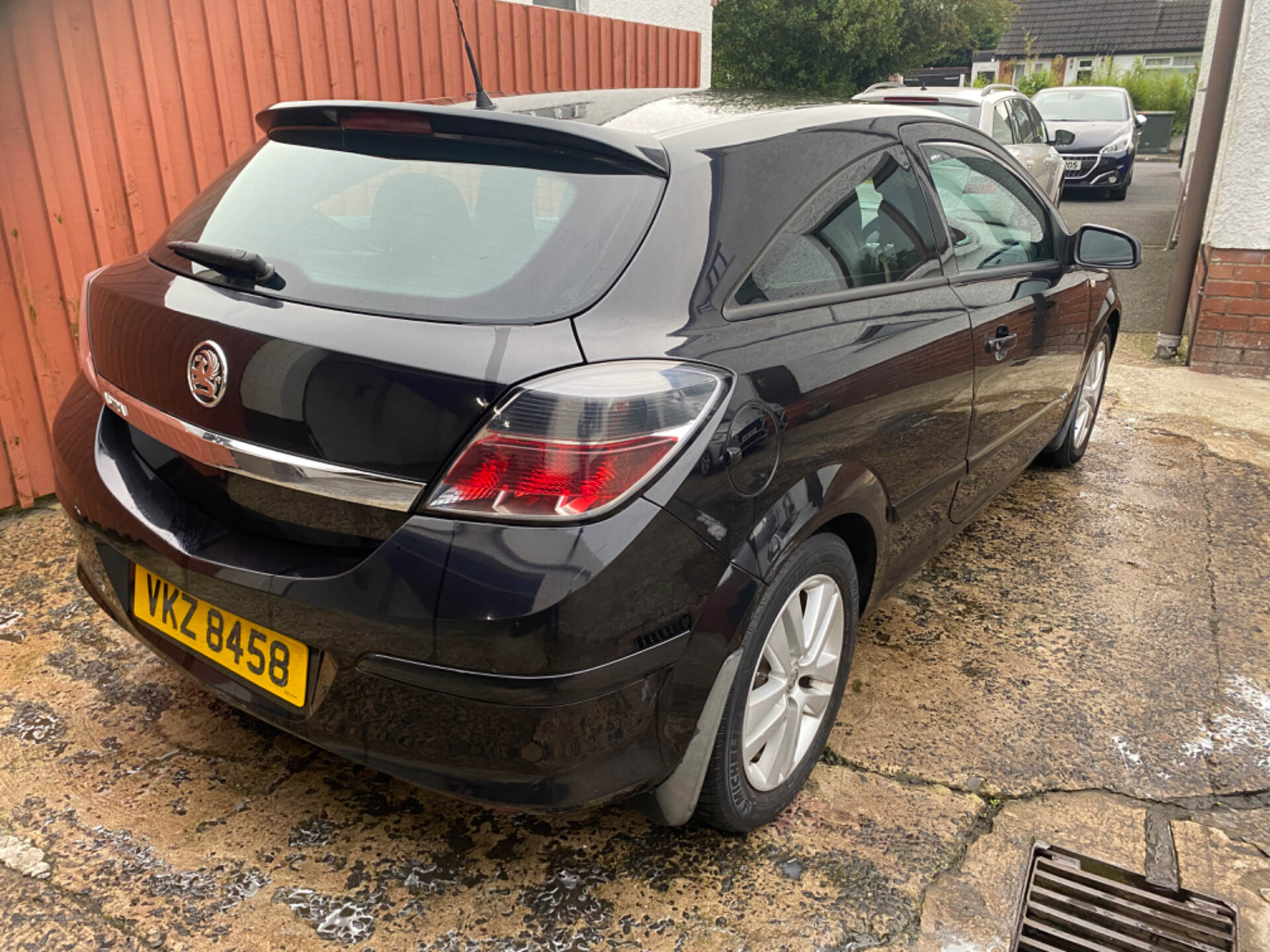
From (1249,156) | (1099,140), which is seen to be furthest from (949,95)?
(1099,140)

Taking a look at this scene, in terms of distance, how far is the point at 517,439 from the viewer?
1602 mm

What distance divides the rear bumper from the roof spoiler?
695 mm

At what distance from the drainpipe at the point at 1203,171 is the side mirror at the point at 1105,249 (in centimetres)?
347

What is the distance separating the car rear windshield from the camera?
172cm

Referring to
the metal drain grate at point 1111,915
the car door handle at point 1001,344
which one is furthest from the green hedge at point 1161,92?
the metal drain grate at point 1111,915

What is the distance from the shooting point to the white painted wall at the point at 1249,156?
18.4 feet

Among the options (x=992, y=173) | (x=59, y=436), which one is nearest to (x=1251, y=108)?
(x=992, y=173)

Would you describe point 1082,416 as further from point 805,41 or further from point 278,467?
point 805,41

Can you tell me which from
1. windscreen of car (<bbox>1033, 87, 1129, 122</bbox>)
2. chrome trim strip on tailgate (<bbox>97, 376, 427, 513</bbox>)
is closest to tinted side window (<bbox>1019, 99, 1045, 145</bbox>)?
windscreen of car (<bbox>1033, 87, 1129, 122</bbox>)

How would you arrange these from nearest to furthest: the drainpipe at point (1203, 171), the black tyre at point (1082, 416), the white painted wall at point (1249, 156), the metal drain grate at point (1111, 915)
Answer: the metal drain grate at point (1111, 915) → the black tyre at point (1082, 416) → the white painted wall at point (1249, 156) → the drainpipe at point (1203, 171)

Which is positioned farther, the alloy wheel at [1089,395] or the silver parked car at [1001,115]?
the silver parked car at [1001,115]

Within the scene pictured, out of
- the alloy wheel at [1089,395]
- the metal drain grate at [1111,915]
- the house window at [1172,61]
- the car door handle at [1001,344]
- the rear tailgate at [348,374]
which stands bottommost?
the metal drain grate at [1111,915]

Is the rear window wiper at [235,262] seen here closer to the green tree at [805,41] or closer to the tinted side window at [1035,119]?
the tinted side window at [1035,119]

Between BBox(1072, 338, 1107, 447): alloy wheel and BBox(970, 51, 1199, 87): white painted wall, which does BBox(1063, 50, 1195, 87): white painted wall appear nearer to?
BBox(970, 51, 1199, 87): white painted wall
